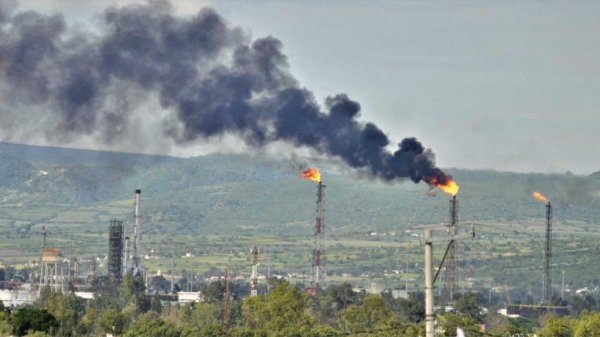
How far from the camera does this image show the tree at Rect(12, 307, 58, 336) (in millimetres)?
171625

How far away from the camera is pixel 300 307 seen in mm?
194875

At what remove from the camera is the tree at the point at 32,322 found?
171625mm

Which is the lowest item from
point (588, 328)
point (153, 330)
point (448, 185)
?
point (153, 330)

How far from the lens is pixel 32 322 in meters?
176

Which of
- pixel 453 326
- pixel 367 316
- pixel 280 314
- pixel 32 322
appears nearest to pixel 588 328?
pixel 453 326

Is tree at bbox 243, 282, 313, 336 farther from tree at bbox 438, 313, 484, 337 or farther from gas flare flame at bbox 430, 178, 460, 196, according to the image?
Answer: gas flare flame at bbox 430, 178, 460, 196

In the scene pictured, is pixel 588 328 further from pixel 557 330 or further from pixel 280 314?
pixel 280 314

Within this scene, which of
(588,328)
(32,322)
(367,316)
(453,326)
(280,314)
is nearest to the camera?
(32,322)

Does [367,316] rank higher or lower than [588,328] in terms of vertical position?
lower

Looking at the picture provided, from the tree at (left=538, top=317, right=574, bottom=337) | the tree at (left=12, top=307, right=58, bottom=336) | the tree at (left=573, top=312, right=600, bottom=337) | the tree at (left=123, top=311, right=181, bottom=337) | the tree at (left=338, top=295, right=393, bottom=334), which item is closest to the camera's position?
the tree at (left=12, top=307, right=58, bottom=336)

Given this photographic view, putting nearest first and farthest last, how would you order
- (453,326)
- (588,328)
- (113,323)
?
(453,326) → (588,328) → (113,323)

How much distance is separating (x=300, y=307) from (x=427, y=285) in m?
114

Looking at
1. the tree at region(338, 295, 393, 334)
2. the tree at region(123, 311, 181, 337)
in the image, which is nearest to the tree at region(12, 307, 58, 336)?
the tree at region(123, 311, 181, 337)

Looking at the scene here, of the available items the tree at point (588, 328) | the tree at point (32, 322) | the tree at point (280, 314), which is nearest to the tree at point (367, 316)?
the tree at point (280, 314)
